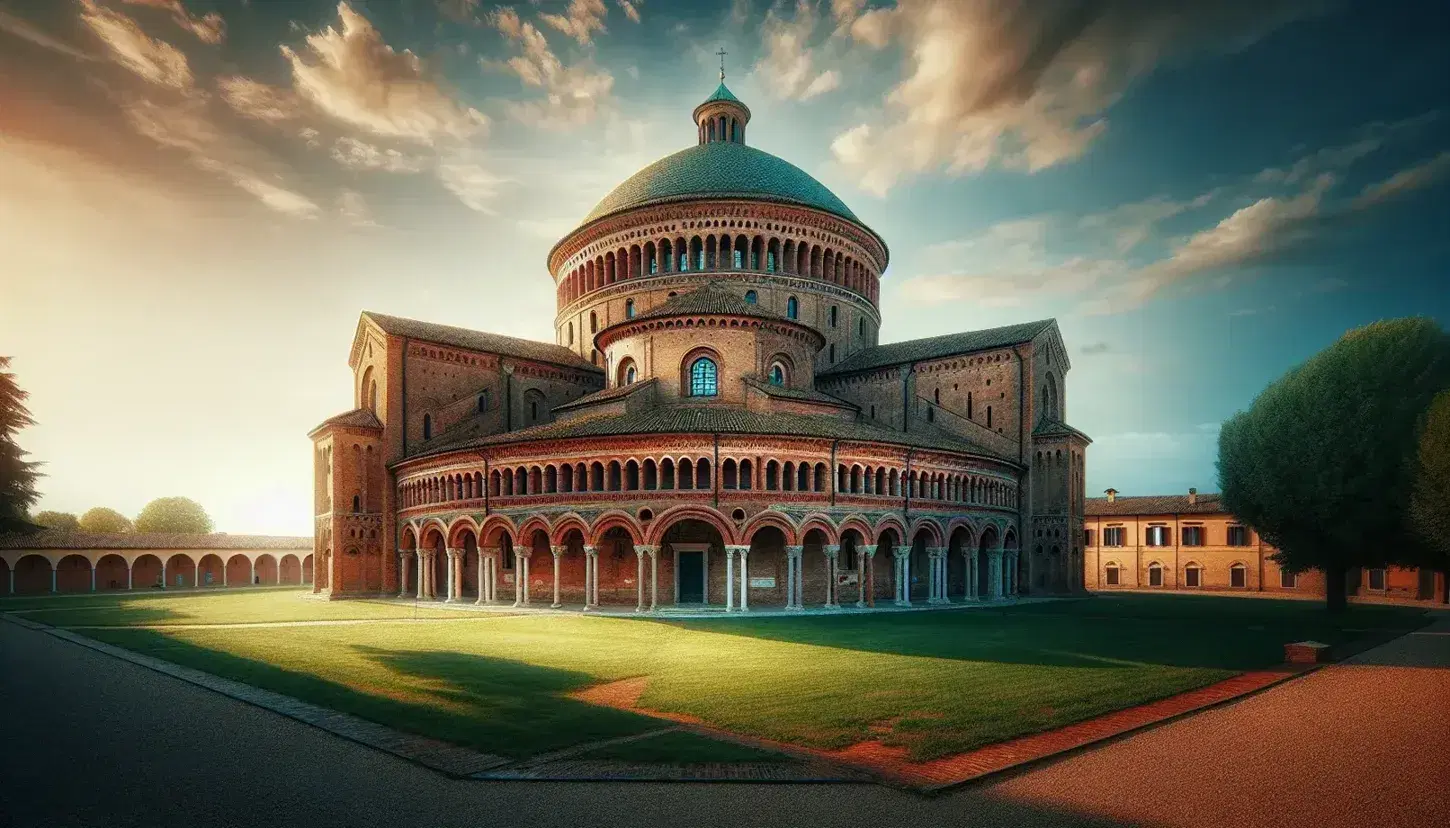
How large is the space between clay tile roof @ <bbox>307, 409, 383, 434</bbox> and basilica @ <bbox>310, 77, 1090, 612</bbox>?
12 centimetres

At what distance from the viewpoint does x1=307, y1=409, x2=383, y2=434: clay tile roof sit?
4522 cm

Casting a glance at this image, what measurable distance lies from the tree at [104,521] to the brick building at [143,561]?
→ 148ft

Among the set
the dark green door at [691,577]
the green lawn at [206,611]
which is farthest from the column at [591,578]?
the green lawn at [206,611]

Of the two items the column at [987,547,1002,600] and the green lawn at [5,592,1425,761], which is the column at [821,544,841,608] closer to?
the green lawn at [5,592,1425,761]

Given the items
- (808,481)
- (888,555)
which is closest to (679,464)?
(808,481)

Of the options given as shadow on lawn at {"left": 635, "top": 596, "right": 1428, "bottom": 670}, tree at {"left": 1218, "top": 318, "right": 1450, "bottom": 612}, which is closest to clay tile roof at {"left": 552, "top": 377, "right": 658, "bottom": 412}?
shadow on lawn at {"left": 635, "top": 596, "right": 1428, "bottom": 670}

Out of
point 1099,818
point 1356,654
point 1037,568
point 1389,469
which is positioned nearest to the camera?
point 1099,818

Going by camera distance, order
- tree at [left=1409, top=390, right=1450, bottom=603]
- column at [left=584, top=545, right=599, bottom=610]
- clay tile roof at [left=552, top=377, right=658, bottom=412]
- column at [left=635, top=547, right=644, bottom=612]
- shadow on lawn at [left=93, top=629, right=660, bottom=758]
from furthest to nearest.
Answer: clay tile roof at [left=552, top=377, right=658, bottom=412], column at [left=584, top=545, right=599, bottom=610], column at [left=635, top=547, right=644, bottom=612], tree at [left=1409, top=390, right=1450, bottom=603], shadow on lawn at [left=93, top=629, right=660, bottom=758]

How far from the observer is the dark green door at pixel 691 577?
3722cm

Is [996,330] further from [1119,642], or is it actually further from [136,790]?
[136,790]

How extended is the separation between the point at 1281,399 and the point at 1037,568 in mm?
16540

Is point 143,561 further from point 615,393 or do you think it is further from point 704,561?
point 704,561

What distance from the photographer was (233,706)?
14.9 meters

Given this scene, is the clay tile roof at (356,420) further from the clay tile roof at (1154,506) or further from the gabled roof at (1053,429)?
the clay tile roof at (1154,506)
